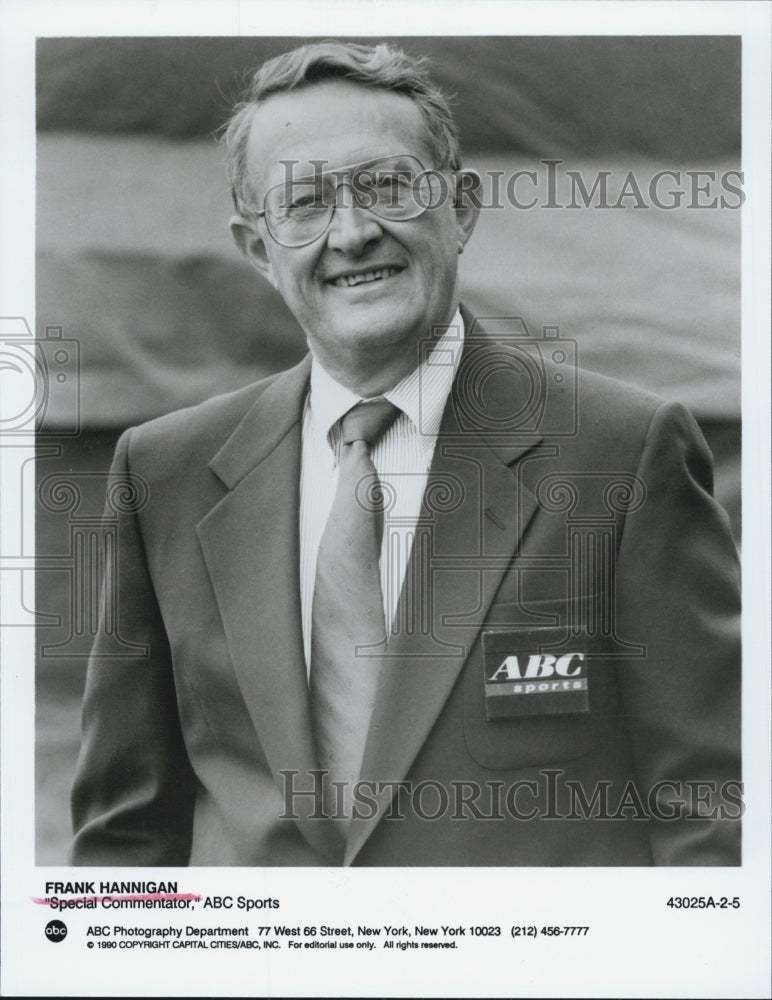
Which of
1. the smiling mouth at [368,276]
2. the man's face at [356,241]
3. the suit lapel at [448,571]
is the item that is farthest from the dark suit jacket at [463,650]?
the smiling mouth at [368,276]

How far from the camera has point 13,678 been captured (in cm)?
318

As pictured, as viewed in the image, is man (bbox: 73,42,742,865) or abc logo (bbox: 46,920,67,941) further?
abc logo (bbox: 46,920,67,941)

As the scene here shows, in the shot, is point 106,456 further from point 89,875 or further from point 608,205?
point 608,205

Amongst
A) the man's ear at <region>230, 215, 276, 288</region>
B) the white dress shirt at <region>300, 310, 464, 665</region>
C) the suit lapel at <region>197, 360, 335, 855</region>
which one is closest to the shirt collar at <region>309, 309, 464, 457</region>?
the white dress shirt at <region>300, 310, 464, 665</region>

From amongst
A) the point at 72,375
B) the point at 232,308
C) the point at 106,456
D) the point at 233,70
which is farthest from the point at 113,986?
the point at 233,70

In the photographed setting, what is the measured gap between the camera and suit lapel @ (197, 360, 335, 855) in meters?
3.02

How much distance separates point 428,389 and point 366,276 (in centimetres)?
32

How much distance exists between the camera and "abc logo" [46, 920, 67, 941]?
3150 millimetres

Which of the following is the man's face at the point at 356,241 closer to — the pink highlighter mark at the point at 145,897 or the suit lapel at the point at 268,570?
the suit lapel at the point at 268,570

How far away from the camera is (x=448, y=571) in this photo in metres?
3.03

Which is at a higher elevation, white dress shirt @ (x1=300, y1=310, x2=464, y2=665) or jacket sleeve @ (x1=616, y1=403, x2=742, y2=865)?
white dress shirt @ (x1=300, y1=310, x2=464, y2=665)

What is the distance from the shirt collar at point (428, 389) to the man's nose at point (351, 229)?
0.99 ft

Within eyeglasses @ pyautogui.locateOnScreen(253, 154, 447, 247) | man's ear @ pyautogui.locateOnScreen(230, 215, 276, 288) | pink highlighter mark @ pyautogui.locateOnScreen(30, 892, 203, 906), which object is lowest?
pink highlighter mark @ pyautogui.locateOnScreen(30, 892, 203, 906)

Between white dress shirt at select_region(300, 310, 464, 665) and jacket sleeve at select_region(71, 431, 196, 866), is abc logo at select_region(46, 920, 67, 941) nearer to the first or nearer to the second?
jacket sleeve at select_region(71, 431, 196, 866)
